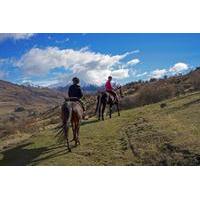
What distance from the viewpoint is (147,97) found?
41.7 meters

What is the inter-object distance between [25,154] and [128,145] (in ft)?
16.3

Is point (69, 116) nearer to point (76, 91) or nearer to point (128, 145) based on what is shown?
Answer: point (128, 145)

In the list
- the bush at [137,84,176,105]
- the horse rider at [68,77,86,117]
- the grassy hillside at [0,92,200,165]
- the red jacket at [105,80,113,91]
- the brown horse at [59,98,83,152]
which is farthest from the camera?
the bush at [137,84,176,105]

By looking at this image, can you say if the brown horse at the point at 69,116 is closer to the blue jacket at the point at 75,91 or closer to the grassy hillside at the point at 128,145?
the grassy hillside at the point at 128,145

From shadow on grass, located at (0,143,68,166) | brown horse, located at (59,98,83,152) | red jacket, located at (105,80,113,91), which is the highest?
red jacket, located at (105,80,113,91)

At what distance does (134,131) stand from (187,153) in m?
5.30

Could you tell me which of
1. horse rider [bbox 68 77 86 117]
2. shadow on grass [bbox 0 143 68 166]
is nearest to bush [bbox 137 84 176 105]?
horse rider [bbox 68 77 86 117]

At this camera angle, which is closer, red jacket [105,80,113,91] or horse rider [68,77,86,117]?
horse rider [68,77,86,117]

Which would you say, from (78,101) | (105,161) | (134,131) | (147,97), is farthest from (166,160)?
(147,97)

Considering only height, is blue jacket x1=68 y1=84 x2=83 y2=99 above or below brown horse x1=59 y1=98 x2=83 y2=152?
above

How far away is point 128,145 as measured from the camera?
59.3 ft

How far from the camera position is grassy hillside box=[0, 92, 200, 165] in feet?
52.3

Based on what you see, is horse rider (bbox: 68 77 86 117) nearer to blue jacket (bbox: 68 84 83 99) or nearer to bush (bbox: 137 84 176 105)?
blue jacket (bbox: 68 84 83 99)
